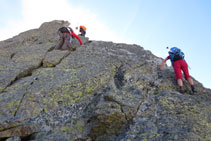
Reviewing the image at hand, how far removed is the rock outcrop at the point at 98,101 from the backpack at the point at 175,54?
937mm

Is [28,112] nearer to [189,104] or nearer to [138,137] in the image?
[138,137]

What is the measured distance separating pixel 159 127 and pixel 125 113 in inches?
58.9

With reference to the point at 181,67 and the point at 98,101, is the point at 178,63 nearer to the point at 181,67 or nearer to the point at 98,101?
the point at 181,67

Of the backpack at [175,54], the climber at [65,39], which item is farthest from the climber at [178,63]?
the climber at [65,39]

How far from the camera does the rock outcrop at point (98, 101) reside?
7.81 meters

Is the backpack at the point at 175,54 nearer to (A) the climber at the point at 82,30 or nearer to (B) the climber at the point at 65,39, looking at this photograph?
(B) the climber at the point at 65,39

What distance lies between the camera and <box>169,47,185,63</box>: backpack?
11.5 metres

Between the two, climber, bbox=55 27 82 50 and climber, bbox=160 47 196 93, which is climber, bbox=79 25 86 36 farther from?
climber, bbox=160 47 196 93

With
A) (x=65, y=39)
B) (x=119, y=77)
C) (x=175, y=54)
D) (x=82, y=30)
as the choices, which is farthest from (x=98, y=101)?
(x=82, y=30)

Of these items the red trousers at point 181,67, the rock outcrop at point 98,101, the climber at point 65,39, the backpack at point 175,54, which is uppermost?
the climber at point 65,39

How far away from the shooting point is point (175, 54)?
1166cm

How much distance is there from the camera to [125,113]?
26.9 ft

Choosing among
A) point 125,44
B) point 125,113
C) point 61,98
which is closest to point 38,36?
point 125,44

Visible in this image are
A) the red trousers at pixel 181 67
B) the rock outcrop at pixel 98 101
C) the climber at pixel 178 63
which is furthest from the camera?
the red trousers at pixel 181 67
